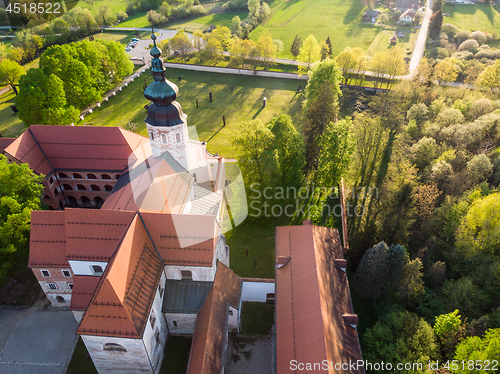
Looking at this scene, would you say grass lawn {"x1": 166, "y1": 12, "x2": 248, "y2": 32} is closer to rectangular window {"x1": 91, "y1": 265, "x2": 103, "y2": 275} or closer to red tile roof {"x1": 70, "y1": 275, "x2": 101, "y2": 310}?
rectangular window {"x1": 91, "y1": 265, "x2": 103, "y2": 275}

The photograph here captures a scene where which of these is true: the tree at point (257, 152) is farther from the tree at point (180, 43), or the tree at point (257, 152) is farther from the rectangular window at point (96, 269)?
the tree at point (180, 43)

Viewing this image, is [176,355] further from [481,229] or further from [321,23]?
[321,23]

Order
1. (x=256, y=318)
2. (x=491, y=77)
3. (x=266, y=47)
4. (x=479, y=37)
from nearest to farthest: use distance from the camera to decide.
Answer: (x=256, y=318) < (x=491, y=77) < (x=266, y=47) < (x=479, y=37)

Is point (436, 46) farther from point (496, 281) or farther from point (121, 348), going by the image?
point (121, 348)

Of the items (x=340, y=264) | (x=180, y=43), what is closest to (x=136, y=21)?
(x=180, y=43)

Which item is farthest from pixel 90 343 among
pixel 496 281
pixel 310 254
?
pixel 496 281

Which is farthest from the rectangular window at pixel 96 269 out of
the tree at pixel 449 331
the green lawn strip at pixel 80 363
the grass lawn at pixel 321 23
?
the grass lawn at pixel 321 23
